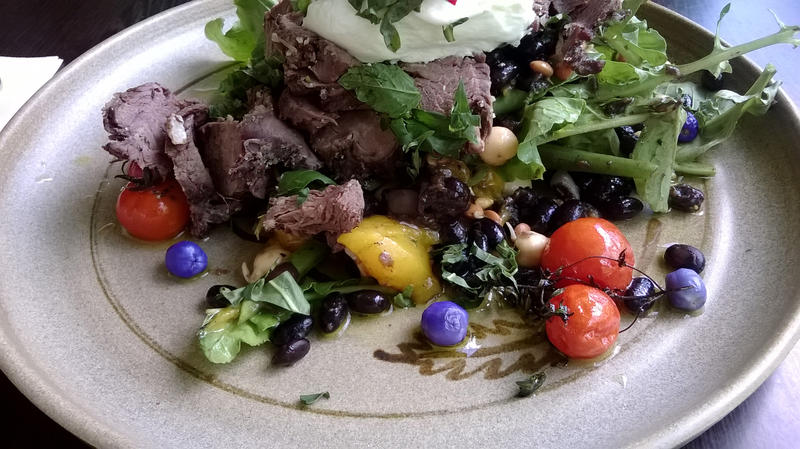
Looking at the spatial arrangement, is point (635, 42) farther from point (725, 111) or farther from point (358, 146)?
point (358, 146)

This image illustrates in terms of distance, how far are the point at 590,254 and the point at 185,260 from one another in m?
1.60

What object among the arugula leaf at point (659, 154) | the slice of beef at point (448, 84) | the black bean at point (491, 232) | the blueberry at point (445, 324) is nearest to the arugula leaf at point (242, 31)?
the slice of beef at point (448, 84)

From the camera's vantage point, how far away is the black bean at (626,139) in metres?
3.16

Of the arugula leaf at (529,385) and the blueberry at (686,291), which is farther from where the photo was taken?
the blueberry at (686,291)

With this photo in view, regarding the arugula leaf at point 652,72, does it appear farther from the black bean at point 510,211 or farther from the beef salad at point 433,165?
the black bean at point 510,211

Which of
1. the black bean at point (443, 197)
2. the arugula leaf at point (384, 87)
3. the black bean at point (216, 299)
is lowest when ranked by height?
the black bean at point (216, 299)

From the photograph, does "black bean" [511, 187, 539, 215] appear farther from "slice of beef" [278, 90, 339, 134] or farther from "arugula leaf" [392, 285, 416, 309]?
"slice of beef" [278, 90, 339, 134]

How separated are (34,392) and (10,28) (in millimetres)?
3238

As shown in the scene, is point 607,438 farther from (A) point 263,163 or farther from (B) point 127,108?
(B) point 127,108

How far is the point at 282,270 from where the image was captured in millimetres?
2641

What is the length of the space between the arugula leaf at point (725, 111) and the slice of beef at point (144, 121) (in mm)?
2310

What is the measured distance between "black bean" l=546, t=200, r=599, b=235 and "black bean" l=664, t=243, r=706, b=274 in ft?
1.19

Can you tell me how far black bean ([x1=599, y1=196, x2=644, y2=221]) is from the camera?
291 cm

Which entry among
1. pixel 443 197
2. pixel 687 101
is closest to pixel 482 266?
pixel 443 197
